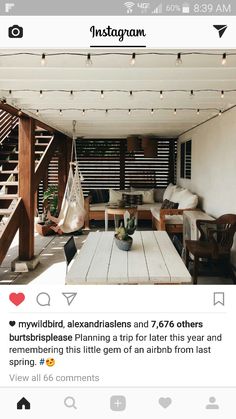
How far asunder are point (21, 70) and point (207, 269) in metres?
3.14

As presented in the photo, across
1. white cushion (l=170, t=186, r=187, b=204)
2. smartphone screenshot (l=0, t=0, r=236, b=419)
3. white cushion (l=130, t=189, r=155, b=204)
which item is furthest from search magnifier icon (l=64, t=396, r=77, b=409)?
white cushion (l=130, t=189, r=155, b=204)

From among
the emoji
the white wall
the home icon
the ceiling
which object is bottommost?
the home icon

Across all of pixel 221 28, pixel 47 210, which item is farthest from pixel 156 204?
pixel 221 28

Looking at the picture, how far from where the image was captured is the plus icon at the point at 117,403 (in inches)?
34.7

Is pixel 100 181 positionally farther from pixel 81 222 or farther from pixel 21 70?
pixel 21 70

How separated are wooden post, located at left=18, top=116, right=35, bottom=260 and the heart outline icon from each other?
3.96m

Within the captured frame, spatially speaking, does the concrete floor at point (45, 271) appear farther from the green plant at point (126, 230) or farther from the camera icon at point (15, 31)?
the camera icon at point (15, 31)

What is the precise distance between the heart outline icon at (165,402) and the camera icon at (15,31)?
105 centimetres

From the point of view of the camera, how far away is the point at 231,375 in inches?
36.2

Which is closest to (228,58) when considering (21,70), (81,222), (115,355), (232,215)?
(21,70)

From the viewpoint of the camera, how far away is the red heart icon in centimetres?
94

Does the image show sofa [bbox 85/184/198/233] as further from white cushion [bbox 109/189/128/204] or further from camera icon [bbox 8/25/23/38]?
camera icon [bbox 8/25/23/38]

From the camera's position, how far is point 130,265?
2.41m

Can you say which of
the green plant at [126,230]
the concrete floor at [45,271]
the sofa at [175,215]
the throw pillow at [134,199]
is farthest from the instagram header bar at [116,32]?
the throw pillow at [134,199]
